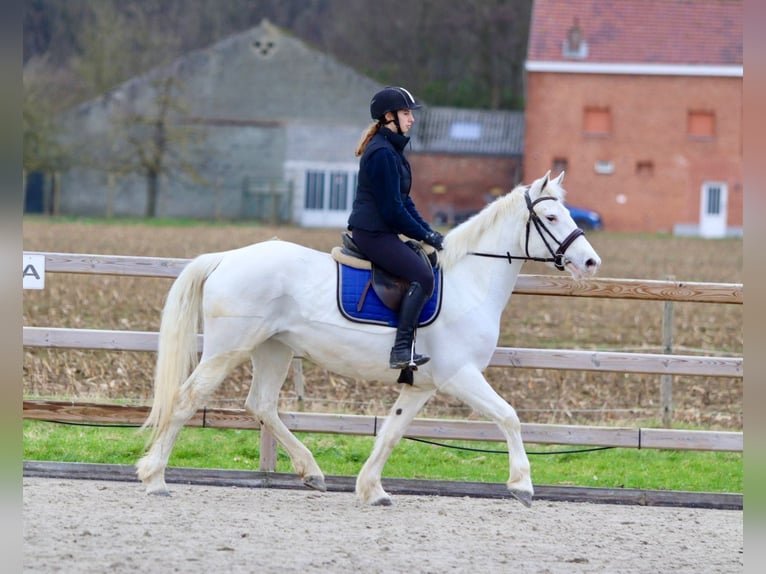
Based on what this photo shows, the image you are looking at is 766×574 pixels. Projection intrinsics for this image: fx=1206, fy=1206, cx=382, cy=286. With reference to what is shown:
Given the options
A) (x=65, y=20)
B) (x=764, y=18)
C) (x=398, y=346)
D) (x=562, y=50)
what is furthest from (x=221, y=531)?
(x=65, y=20)

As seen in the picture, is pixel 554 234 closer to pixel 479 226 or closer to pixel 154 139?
pixel 479 226

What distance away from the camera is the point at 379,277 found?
746 cm

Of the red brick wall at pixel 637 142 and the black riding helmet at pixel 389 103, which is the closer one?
the black riding helmet at pixel 389 103

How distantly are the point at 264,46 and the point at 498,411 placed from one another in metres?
51.0

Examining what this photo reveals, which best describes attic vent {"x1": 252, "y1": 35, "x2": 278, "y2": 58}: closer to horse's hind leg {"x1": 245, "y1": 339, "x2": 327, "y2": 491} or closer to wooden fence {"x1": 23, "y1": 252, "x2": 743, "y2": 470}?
wooden fence {"x1": 23, "y1": 252, "x2": 743, "y2": 470}

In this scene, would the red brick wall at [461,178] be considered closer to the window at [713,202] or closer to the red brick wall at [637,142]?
the red brick wall at [637,142]

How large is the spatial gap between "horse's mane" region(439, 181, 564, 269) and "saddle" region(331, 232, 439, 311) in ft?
0.61

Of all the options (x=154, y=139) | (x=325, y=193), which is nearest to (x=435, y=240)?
(x=154, y=139)

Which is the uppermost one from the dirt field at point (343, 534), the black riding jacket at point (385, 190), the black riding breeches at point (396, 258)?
the black riding jacket at point (385, 190)

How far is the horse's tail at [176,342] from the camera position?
752cm

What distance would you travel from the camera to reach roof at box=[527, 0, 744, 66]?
5403 centimetres

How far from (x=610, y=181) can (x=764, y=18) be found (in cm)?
5373

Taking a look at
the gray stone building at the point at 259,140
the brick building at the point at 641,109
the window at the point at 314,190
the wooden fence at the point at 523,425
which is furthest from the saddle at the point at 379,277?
the window at the point at 314,190

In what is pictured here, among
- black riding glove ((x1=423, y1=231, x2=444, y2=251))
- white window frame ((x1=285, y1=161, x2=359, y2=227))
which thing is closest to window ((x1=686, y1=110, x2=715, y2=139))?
white window frame ((x1=285, y1=161, x2=359, y2=227))
